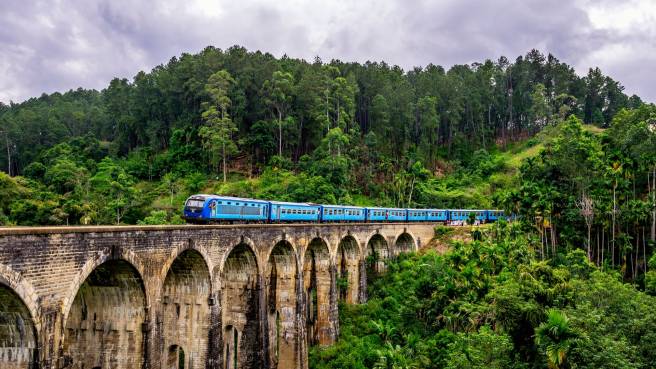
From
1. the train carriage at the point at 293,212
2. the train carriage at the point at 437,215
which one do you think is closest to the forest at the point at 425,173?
Answer: the train carriage at the point at 437,215

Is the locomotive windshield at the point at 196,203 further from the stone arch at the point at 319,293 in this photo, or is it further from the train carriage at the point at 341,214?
the train carriage at the point at 341,214

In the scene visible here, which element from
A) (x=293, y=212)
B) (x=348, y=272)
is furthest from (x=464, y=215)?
Result: (x=293, y=212)

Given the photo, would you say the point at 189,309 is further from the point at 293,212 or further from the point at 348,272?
the point at 348,272

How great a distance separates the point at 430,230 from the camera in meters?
50.1

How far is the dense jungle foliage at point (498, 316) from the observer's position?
18891mm

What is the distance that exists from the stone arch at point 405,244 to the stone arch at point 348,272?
357 inches

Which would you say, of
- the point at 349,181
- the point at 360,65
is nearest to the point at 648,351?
the point at 349,181

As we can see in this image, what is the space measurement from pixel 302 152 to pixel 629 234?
42.0 meters

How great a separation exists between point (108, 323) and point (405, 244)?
35.8m

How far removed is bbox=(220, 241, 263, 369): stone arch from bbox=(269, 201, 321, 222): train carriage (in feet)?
17.4

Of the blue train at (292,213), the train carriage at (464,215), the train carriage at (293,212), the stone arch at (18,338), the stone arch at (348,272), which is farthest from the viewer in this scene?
the train carriage at (464,215)

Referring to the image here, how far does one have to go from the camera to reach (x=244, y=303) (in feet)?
81.0

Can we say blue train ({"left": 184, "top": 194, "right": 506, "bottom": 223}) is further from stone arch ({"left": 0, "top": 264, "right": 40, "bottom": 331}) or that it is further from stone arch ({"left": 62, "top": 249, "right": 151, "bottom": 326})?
stone arch ({"left": 0, "top": 264, "right": 40, "bottom": 331})

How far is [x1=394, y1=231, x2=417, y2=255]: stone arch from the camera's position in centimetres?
4719
